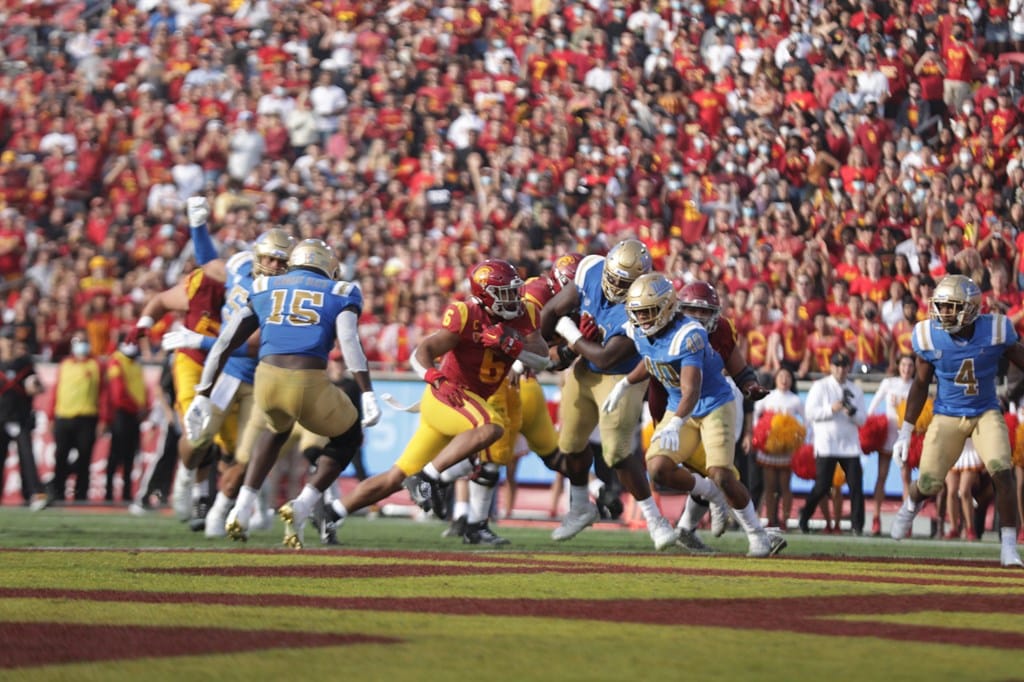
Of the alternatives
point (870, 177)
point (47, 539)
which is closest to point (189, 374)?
point (47, 539)

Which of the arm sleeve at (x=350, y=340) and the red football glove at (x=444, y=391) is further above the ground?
the arm sleeve at (x=350, y=340)

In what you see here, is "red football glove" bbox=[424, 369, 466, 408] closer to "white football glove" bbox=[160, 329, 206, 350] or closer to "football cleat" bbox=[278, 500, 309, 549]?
"football cleat" bbox=[278, 500, 309, 549]

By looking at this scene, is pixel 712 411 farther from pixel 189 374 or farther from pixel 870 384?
pixel 870 384

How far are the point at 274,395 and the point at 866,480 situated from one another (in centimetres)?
672

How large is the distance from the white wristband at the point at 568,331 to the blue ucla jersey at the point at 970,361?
6.80ft

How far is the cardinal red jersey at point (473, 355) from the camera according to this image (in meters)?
9.61

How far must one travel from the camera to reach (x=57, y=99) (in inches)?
884

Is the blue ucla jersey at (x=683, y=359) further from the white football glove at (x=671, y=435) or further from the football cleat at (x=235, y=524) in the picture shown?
the football cleat at (x=235, y=524)

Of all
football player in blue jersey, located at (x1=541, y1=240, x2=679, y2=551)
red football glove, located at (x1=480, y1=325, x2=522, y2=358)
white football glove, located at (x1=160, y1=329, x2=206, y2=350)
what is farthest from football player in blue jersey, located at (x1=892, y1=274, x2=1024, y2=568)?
white football glove, located at (x1=160, y1=329, x2=206, y2=350)

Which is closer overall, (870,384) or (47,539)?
(47,539)

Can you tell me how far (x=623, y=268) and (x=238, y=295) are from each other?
258cm

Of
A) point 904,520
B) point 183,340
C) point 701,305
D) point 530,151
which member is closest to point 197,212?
point 183,340

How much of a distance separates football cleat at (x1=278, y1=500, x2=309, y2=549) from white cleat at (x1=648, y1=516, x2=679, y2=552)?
2.08 meters

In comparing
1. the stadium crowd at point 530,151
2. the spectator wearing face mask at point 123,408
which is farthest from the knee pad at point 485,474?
the spectator wearing face mask at point 123,408
